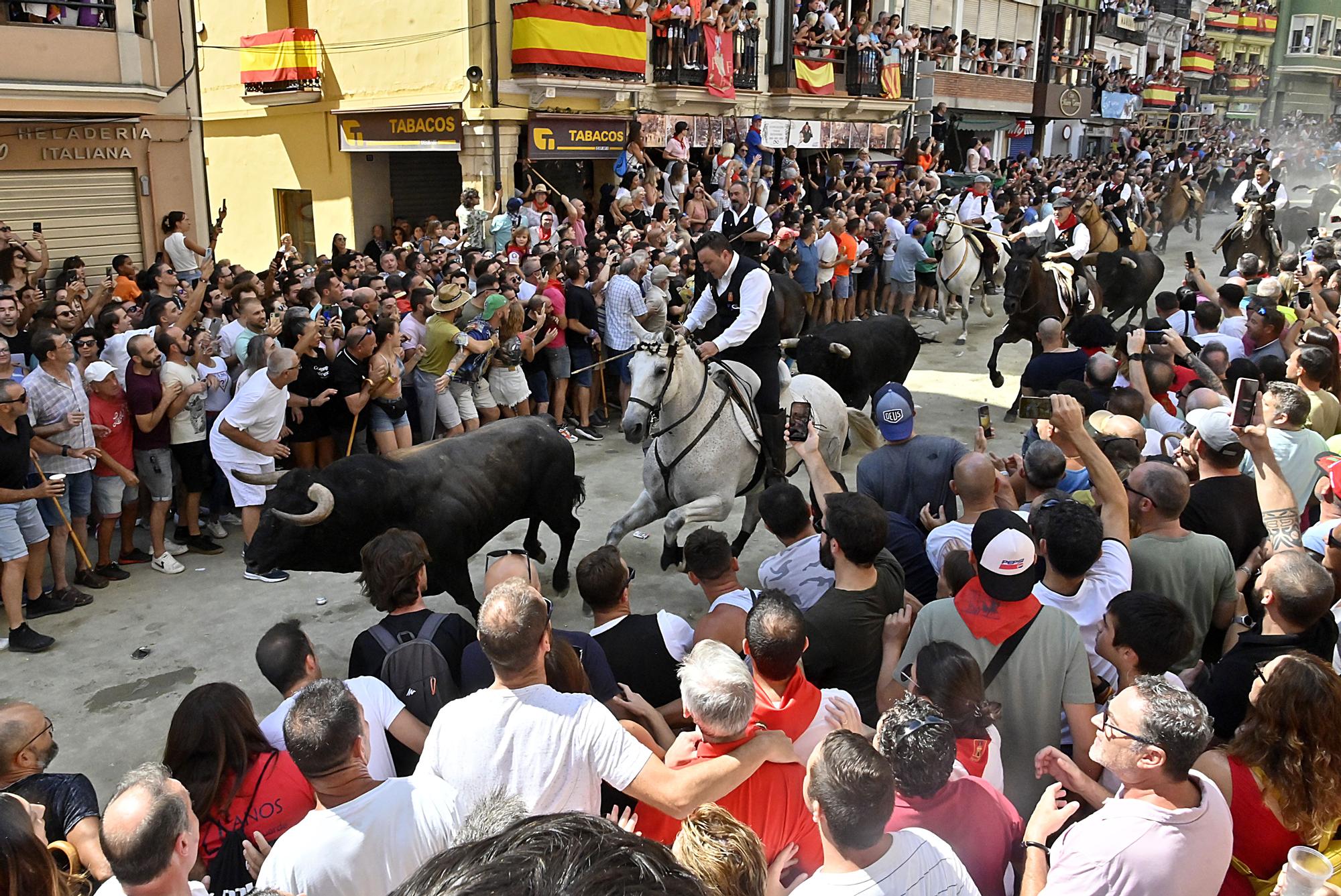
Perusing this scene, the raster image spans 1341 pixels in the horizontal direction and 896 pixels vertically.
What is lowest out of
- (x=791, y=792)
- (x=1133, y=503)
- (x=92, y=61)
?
(x=791, y=792)

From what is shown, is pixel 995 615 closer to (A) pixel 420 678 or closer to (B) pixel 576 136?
(A) pixel 420 678

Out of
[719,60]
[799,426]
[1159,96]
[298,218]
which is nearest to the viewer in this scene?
[799,426]

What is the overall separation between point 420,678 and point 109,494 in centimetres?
457

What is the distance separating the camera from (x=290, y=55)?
19.1m

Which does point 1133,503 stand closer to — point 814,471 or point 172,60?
point 814,471

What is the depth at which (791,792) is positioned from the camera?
9.61ft

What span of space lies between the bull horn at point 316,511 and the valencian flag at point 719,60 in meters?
16.5

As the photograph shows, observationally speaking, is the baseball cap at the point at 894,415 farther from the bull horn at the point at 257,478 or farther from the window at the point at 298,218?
the window at the point at 298,218

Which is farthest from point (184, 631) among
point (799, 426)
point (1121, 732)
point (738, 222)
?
point (738, 222)

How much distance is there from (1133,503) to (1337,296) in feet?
23.1

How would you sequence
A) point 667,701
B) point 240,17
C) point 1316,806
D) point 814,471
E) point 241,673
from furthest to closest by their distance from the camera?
point 240,17, point 241,673, point 814,471, point 667,701, point 1316,806

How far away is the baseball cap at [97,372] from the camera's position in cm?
694

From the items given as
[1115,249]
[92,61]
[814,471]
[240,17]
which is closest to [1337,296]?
[1115,249]

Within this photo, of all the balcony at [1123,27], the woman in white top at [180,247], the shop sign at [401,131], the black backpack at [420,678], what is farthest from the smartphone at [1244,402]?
the balcony at [1123,27]
